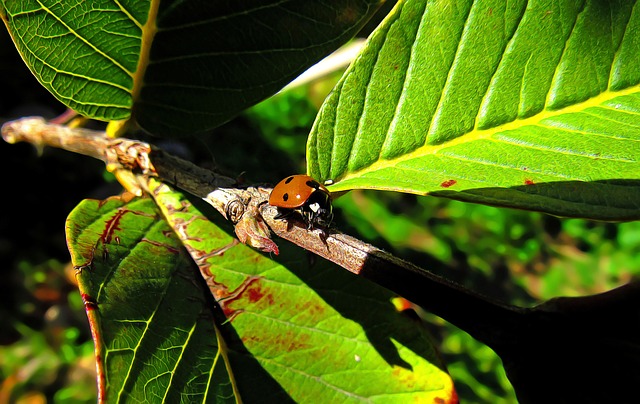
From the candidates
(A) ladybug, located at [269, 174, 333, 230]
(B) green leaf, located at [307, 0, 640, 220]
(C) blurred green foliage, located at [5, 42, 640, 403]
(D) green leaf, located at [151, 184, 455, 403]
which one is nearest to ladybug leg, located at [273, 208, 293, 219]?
(A) ladybug, located at [269, 174, 333, 230]

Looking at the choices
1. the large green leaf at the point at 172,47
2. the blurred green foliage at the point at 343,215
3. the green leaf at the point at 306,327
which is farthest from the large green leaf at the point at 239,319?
the blurred green foliage at the point at 343,215

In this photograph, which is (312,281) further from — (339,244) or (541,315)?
(541,315)

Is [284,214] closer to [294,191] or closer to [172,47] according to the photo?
[294,191]

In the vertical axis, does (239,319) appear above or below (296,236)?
below

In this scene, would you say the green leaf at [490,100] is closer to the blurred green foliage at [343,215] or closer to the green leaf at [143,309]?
the green leaf at [143,309]

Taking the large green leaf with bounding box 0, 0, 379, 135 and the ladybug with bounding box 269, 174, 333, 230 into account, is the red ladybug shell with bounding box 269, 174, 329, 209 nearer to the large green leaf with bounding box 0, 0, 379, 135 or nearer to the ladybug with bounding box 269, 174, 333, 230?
the ladybug with bounding box 269, 174, 333, 230

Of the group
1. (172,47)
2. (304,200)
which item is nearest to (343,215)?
(172,47)
